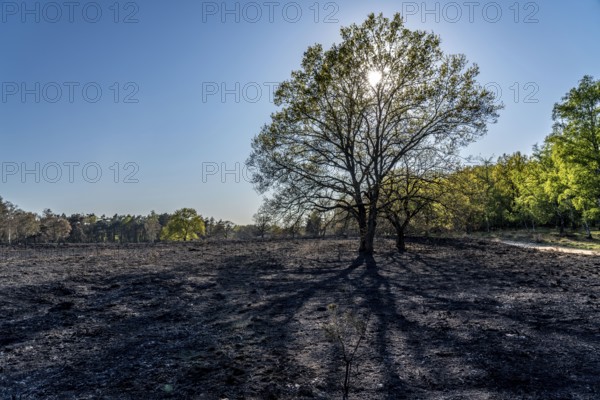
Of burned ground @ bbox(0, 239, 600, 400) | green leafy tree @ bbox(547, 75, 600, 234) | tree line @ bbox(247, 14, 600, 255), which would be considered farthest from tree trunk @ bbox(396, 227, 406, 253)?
green leafy tree @ bbox(547, 75, 600, 234)

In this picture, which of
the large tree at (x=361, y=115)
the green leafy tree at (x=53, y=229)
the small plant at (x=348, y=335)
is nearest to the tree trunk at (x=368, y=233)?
the large tree at (x=361, y=115)

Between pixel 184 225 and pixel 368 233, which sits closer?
pixel 368 233

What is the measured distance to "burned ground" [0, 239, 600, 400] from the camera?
4.72 m

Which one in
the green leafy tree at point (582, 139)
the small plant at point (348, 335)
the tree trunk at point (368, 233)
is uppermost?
the green leafy tree at point (582, 139)

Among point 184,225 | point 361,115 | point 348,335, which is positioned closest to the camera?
point 348,335

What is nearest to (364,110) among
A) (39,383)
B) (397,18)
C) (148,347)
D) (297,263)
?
(397,18)

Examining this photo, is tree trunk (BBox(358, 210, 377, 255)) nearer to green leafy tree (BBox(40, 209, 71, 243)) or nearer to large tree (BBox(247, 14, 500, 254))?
large tree (BBox(247, 14, 500, 254))

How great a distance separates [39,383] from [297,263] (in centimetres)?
1418

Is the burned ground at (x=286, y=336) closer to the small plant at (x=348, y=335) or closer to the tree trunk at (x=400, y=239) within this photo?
the small plant at (x=348, y=335)

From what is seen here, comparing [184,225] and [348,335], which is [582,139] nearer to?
[348,335]

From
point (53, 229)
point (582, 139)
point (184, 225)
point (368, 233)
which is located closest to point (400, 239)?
point (368, 233)

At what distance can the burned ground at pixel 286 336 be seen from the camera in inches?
186

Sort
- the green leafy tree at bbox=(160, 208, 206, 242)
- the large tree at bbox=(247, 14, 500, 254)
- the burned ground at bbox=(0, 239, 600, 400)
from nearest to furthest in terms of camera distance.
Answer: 1. the burned ground at bbox=(0, 239, 600, 400)
2. the large tree at bbox=(247, 14, 500, 254)
3. the green leafy tree at bbox=(160, 208, 206, 242)

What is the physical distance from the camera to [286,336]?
6926mm
